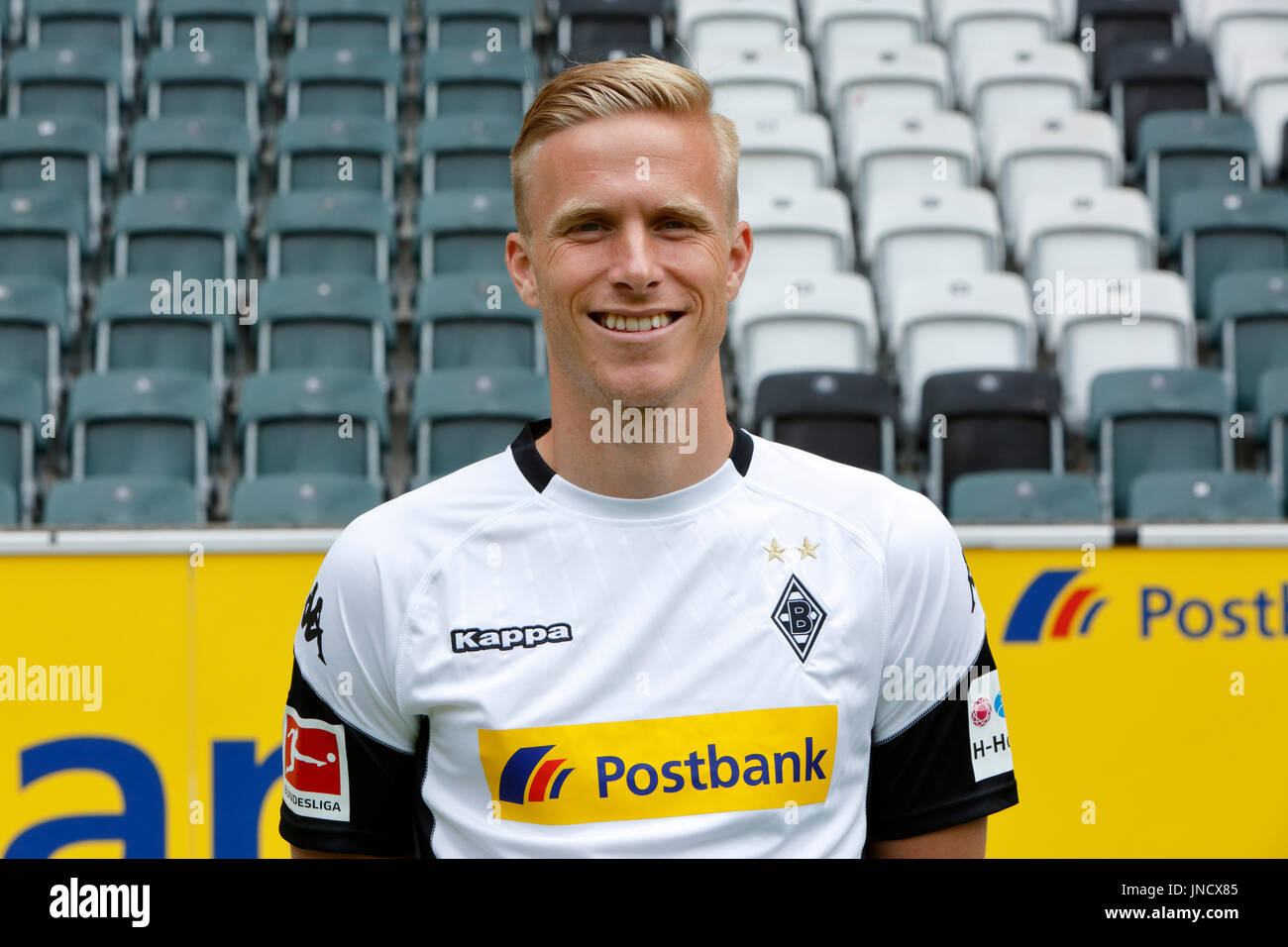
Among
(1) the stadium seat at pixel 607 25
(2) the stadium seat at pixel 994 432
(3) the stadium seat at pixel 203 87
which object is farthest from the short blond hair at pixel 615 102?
(1) the stadium seat at pixel 607 25

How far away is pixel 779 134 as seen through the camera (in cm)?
818

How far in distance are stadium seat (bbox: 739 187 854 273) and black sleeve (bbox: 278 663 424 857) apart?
20.1 feet

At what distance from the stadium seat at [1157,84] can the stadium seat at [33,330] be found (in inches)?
256

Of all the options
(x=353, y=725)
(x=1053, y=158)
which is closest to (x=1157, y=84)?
(x=1053, y=158)

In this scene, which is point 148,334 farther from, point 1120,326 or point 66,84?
point 1120,326

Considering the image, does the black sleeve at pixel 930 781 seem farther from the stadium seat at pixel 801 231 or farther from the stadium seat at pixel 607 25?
the stadium seat at pixel 607 25

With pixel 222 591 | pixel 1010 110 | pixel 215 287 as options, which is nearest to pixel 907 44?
pixel 1010 110

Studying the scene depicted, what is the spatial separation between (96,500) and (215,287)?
6.31ft

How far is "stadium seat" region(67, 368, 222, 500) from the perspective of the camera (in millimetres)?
6336

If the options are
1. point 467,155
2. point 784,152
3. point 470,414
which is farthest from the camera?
point 467,155

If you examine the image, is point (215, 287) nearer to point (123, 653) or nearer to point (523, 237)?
point (123, 653)

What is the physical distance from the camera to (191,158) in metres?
8.20

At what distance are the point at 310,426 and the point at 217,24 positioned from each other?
164 inches

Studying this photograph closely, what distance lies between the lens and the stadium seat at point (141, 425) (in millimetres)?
6336
